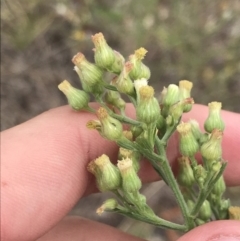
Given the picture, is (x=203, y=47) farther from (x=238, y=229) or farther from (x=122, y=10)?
(x=238, y=229)

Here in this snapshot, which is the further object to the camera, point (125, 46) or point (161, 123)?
point (125, 46)

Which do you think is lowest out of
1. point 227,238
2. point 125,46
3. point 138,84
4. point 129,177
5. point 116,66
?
point 227,238

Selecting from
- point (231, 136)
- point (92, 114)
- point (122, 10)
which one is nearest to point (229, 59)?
point (122, 10)

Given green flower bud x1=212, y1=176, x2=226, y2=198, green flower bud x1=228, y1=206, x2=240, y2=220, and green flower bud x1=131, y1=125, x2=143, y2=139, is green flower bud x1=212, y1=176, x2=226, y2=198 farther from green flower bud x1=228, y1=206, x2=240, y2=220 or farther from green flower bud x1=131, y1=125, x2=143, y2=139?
green flower bud x1=131, y1=125, x2=143, y2=139

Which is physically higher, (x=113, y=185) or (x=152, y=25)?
(x=152, y=25)

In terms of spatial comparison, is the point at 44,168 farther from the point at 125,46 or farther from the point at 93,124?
the point at 125,46

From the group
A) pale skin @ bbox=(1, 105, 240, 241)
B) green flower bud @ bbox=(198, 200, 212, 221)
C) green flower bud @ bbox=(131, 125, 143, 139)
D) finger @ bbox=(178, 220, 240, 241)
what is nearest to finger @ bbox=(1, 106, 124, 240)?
pale skin @ bbox=(1, 105, 240, 241)

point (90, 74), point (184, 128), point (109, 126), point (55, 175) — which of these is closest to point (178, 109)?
point (184, 128)
